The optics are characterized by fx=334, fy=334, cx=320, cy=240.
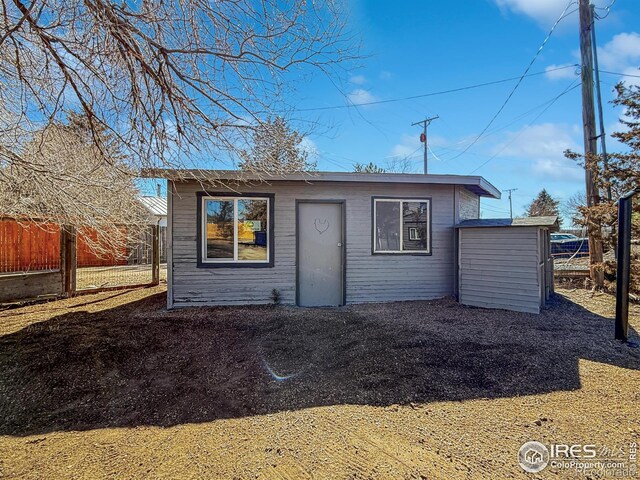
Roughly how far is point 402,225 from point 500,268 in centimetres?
188

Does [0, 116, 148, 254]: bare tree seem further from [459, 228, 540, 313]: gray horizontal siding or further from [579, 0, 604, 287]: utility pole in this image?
[579, 0, 604, 287]: utility pole

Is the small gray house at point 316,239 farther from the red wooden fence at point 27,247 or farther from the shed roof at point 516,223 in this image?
the red wooden fence at point 27,247

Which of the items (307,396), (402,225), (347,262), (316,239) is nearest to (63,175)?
(307,396)

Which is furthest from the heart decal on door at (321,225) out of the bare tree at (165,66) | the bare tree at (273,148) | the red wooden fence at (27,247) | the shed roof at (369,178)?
the red wooden fence at (27,247)

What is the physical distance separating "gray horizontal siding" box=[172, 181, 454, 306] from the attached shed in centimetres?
46

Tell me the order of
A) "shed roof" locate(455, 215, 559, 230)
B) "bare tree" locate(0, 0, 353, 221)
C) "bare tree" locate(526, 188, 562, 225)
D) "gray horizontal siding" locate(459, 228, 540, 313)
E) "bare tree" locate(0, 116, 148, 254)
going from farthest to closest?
"bare tree" locate(526, 188, 562, 225) → "gray horizontal siding" locate(459, 228, 540, 313) → "shed roof" locate(455, 215, 559, 230) → "bare tree" locate(0, 116, 148, 254) → "bare tree" locate(0, 0, 353, 221)

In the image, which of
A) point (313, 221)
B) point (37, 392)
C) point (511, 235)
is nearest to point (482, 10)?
point (511, 235)

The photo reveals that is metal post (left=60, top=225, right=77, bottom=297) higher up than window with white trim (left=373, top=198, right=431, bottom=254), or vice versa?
window with white trim (left=373, top=198, right=431, bottom=254)

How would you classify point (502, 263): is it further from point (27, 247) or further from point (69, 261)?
point (27, 247)

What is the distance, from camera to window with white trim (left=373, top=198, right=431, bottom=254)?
6.55m

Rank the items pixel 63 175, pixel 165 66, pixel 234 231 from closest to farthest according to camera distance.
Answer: pixel 165 66, pixel 63 175, pixel 234 231

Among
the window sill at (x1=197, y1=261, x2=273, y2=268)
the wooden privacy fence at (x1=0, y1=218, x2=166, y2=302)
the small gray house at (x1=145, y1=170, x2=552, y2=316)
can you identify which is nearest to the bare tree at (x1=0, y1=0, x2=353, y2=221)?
the small gray house at (x1=145, y1=170, x2=552, y2=316)

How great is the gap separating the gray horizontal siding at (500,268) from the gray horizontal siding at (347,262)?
484mm

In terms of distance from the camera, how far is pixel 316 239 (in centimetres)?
643
